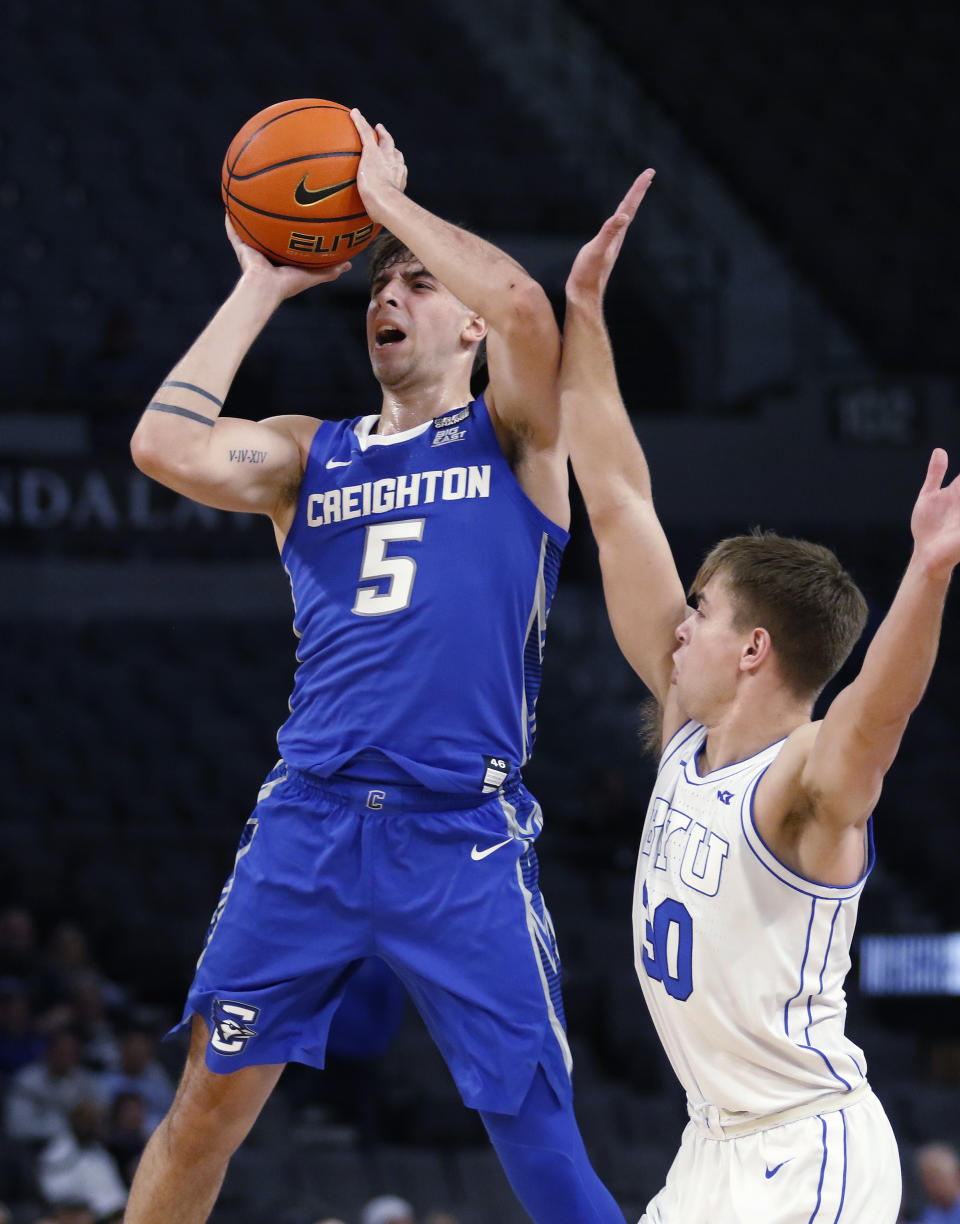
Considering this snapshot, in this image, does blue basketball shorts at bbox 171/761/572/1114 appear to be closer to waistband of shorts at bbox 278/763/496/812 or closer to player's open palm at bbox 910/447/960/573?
waistband of shorts at bbox 278/763/496/812

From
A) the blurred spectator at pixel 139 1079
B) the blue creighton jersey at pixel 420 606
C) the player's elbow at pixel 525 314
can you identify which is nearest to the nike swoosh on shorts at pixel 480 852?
the blue creighton jersey at pixel 420 606

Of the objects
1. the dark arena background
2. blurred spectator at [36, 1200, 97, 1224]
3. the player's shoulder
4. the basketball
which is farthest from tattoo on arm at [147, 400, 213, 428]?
the dark arena background

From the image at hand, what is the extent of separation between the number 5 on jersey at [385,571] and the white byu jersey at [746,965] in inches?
29.4

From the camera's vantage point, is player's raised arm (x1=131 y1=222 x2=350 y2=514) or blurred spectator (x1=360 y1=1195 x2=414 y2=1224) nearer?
player's raised arm (x1=131 y1=222 x2=350 y2=514)

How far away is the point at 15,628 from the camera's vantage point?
481 inches

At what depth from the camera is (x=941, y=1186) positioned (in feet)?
26.6

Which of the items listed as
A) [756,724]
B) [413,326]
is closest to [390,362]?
[413,326]

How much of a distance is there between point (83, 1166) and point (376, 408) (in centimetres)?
562

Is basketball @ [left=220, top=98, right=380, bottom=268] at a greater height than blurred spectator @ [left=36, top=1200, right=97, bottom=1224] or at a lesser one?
greater

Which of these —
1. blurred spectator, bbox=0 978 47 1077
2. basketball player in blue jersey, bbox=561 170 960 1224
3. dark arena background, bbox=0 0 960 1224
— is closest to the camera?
basketball player in blue jersey, bbox=561 170 960 1224

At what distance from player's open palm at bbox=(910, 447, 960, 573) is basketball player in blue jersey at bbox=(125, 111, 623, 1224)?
3.31 feet

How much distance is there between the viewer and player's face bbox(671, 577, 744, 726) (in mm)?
3188

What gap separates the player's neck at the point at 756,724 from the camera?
3.19m

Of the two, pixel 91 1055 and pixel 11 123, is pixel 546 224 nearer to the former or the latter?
pixel 11 123
